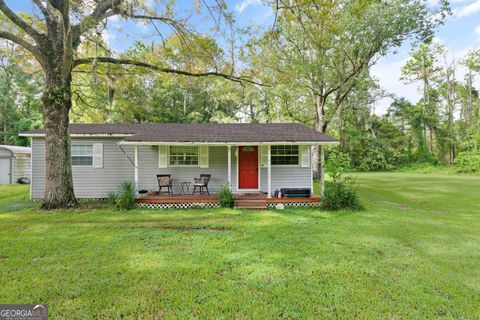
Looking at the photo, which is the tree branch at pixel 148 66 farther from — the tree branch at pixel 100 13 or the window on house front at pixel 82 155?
the window on house front at pixel 82 155

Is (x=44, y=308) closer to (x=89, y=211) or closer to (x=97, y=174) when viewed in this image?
(x=89, y=211)

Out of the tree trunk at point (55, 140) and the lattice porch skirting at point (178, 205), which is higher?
the tree trunk at point (55, 140)

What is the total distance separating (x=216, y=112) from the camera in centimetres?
2697

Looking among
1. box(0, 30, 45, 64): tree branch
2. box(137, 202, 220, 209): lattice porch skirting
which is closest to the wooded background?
box(0, 30, 45, 64): tree branch

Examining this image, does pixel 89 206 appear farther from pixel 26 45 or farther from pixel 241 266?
pixel 241 266

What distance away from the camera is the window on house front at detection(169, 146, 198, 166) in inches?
397

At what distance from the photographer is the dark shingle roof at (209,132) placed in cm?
898

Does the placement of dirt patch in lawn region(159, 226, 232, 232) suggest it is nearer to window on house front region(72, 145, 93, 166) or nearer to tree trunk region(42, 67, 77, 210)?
tree trunk region(42, 67, 77, 210)

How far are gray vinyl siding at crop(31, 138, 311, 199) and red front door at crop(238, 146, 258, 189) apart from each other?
0.71ft

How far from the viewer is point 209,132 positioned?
10.3 metres

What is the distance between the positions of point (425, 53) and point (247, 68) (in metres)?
33.7

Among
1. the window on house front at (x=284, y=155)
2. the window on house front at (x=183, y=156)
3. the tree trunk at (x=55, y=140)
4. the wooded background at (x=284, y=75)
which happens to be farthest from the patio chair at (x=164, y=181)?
the wooded background at (x=284, y=75)

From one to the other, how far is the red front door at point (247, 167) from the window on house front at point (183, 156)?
6.35ft

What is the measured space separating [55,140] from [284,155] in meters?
8.37
